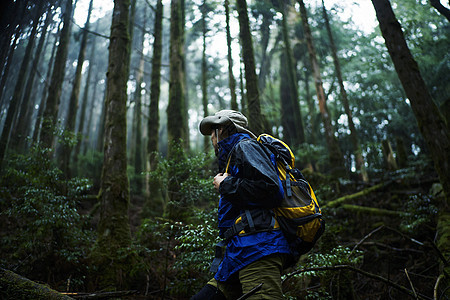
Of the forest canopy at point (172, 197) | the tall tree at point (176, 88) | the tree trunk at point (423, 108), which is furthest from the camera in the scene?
the tall tree at point (176, 88)

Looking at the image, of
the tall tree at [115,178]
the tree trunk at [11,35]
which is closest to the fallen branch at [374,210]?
the tall tree at [115,178]

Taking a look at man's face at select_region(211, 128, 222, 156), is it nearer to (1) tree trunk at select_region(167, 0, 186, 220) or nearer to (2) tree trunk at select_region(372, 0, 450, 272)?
(2) tree trunk at select_region(372, 0, 450, 272)

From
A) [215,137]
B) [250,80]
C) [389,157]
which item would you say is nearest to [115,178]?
[215,137]

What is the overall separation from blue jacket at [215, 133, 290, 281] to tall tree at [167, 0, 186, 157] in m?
6.29

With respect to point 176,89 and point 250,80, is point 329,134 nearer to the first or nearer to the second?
point 250,80

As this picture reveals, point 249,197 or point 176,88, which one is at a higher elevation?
point 176,88

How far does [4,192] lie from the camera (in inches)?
182

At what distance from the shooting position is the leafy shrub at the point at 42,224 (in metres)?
4.25

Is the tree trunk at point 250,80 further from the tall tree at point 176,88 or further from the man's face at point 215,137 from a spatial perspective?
the man's face at point 215,137

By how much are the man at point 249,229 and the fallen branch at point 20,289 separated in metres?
1.20

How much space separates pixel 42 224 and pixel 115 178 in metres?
1.40

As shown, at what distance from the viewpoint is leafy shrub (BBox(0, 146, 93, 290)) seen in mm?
4254

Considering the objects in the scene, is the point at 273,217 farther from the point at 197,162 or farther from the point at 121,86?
the point at 121,86

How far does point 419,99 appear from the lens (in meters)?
5.03
